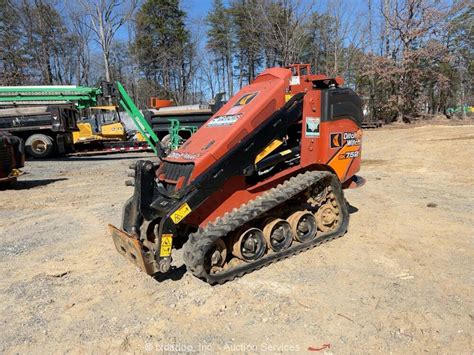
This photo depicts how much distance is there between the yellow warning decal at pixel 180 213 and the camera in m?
3.82

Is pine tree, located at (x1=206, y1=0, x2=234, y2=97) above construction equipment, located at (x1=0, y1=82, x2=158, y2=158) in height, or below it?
above

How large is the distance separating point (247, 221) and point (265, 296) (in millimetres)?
742

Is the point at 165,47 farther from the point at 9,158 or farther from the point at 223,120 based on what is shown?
the point at 223,120

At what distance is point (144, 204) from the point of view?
4.05 metres

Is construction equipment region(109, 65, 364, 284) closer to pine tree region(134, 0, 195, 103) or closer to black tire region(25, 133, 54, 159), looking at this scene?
black tire region(25, 133, 54, 159)

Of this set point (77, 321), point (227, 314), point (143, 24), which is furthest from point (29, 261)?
point (143, 24)

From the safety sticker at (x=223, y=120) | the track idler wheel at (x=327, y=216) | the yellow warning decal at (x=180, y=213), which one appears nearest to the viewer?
the yellow warning decal at (x=180, y=213)

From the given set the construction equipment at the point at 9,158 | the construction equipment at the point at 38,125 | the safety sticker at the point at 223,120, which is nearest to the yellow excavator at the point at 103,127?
the construction equipment at the point at 38,125

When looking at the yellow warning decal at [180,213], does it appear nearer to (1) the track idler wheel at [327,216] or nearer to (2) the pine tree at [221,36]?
(1) the track idler wheel at [327,216]

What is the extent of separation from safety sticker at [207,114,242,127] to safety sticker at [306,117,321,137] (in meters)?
0.86

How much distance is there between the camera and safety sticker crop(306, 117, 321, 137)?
4840mm

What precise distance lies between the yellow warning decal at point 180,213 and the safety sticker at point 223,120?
3.97ft

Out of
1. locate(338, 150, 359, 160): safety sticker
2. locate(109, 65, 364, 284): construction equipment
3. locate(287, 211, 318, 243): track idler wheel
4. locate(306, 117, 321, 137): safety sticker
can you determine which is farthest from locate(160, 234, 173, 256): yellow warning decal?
locate(338, 150, 359, 160): safety sticker

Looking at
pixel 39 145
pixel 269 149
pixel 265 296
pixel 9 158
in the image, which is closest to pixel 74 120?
pixel 39 145
